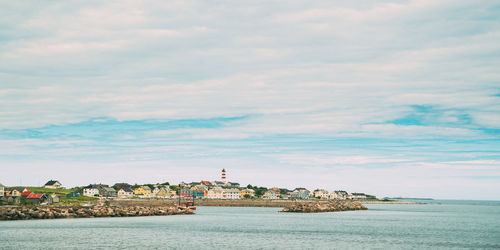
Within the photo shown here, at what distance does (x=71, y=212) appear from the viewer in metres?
89.4

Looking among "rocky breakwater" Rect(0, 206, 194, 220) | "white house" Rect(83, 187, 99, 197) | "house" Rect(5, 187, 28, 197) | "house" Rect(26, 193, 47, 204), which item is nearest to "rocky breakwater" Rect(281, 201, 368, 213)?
"rocky breakwater" Rect(0, 206, 194, 220)

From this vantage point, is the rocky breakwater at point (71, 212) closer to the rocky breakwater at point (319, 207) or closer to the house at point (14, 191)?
the rocky breakwater at point (319, 207)

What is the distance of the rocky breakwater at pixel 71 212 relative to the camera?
80.9 metres

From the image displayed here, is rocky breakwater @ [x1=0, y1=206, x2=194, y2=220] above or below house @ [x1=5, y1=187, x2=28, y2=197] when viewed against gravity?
below

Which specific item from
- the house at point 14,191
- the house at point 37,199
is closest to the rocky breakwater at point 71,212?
the house at point 37,199

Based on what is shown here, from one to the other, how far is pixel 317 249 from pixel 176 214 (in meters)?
67.3

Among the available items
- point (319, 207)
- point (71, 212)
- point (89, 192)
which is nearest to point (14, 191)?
point (89, 192)

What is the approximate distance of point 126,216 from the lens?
95875 mm

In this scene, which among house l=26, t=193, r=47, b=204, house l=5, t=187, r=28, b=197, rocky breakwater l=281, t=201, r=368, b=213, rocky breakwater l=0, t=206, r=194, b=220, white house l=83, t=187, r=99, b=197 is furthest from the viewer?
white house l=83, t=187, r=99, b=197

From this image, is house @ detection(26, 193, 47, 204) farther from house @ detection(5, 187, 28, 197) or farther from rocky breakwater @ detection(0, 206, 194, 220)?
house @ detection(5, 187, 28, 197)

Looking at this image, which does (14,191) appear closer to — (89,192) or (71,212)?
(89,192)

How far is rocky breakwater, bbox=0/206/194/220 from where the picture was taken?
8088 cm

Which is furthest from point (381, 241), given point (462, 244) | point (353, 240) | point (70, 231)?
point (70, 231)

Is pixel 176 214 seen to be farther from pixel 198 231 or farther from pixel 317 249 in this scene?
pixel 317 249
